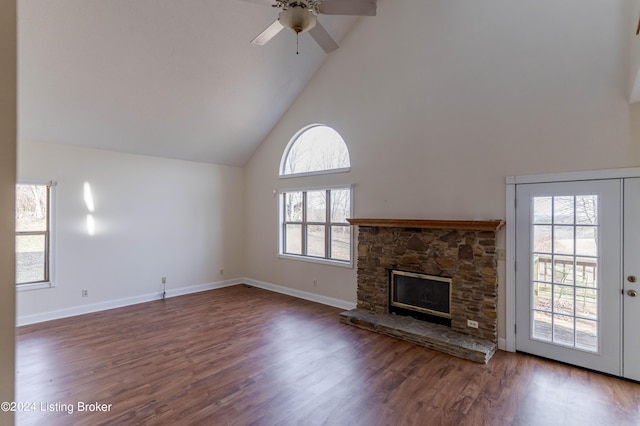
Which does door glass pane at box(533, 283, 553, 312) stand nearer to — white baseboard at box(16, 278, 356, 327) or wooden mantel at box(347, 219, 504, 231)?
wooden mantel at box(347, 219, 504, 231)

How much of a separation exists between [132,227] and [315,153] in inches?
139

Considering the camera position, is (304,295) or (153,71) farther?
(304,295)

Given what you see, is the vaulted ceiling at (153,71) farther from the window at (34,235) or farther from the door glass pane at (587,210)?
the door glass pane at (587,210)

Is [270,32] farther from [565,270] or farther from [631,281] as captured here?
[631,281]

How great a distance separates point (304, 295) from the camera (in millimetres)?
5879

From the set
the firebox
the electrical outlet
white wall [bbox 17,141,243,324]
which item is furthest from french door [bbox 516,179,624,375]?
white wall [bbox 17,141,243,324]

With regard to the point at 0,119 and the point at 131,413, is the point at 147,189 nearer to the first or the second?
the point at 131,413

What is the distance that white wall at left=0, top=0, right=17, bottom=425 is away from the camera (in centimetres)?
106

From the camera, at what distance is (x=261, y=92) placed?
5.42 meters

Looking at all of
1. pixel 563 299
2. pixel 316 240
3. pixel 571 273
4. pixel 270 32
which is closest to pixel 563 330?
pixel 563 299

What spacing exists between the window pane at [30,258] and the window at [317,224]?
12.5ft

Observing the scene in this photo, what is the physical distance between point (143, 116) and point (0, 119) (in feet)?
14.3

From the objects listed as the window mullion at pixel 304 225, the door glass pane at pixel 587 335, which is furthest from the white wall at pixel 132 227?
the door glass pane at pixel 587 335

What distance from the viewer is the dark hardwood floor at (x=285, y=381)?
8.12 feet
